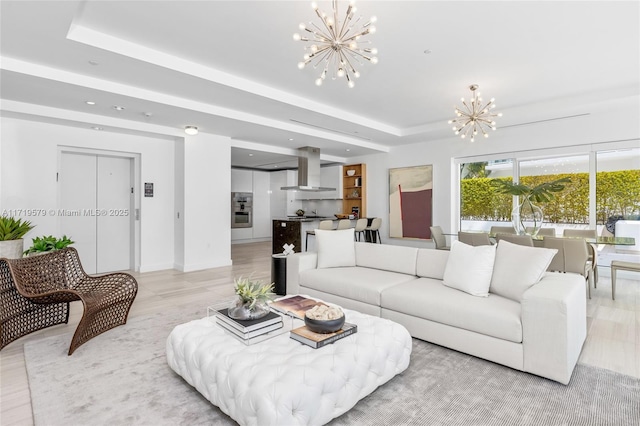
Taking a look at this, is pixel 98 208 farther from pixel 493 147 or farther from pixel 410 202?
pixel 493 147

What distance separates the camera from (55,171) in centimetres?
496

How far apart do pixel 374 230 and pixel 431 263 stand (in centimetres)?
484

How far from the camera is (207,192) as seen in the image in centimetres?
617

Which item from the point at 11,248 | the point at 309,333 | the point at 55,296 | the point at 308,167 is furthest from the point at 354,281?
the point at 308,167

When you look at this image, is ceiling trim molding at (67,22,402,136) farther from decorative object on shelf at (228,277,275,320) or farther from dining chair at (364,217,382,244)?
dining chair at (364,217,382,244)

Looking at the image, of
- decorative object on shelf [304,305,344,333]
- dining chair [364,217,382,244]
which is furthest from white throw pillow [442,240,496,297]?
dining chair [364,217,382,244]

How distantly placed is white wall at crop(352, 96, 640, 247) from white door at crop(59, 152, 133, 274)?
549cm

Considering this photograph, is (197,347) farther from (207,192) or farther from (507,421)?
(207,192)

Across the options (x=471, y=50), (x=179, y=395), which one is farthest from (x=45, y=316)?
(x=471, y=50)

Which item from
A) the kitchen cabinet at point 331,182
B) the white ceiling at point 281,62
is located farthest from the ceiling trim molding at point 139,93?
the kitchen cabinet at point 331,182

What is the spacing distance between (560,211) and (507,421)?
17.4 feet

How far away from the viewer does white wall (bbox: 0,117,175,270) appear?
4602 mm

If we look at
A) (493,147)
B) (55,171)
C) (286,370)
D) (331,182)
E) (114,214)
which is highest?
(493,147)

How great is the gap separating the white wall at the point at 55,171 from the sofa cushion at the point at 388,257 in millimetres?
3934
